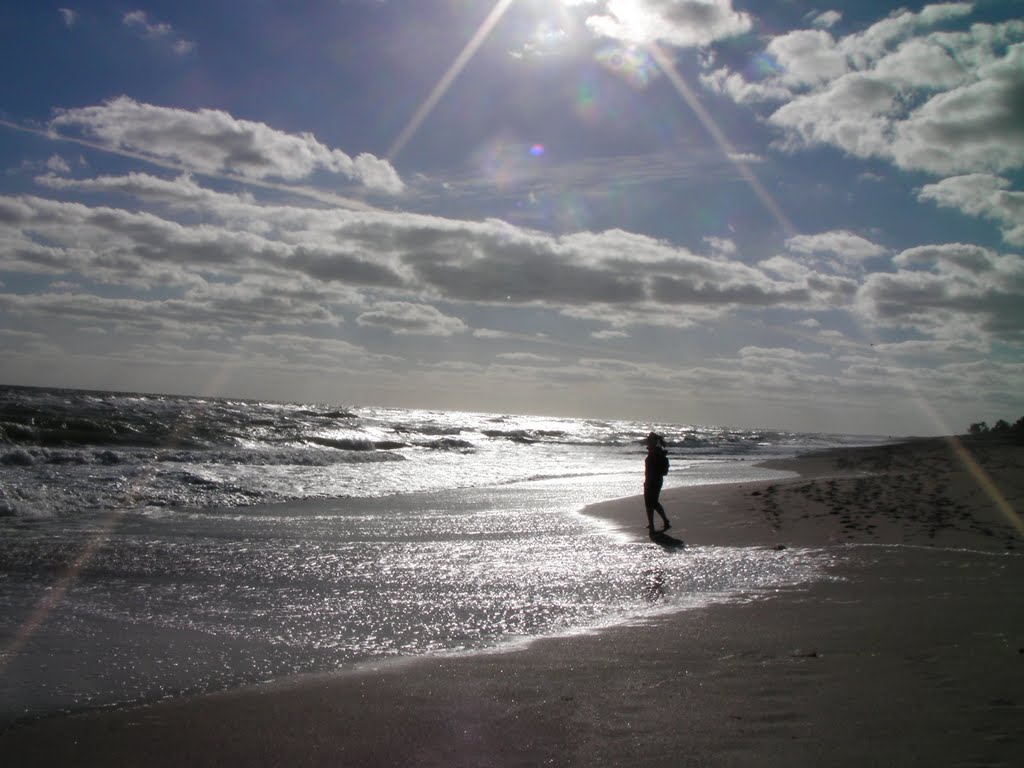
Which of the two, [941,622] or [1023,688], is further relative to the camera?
[941,622]

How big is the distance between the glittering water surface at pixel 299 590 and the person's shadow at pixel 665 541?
26 centimetres

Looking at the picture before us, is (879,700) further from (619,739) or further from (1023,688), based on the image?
(619,739)

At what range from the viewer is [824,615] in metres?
5.98

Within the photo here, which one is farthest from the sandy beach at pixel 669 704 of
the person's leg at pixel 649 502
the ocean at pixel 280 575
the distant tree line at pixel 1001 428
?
the distant tree line at pixel 1001 428

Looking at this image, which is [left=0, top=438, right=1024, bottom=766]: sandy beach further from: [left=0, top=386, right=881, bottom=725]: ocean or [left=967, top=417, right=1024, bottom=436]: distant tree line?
[left=967, top=417, right=1024, bottom=436]: distant tree line

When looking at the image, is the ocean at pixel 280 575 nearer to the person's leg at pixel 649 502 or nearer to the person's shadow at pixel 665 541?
the person's shadow at pixel 665 541

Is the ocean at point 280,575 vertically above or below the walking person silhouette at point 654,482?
below

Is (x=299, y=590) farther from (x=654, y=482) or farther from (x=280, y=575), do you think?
(x=654, y=482)

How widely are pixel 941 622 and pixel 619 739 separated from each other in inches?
127

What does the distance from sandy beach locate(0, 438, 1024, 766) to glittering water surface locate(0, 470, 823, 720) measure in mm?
483

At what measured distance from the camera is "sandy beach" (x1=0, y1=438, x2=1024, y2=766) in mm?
3473

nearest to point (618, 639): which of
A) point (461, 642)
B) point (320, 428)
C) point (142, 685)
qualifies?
point (461, 642)

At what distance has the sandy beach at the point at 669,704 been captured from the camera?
137 inches

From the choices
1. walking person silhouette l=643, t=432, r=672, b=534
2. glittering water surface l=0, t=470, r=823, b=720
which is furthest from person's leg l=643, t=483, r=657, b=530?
glittering water surface l=0, t=470, r=823, b=720
